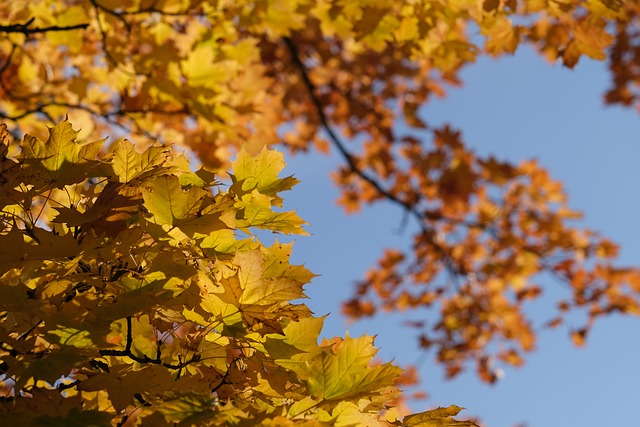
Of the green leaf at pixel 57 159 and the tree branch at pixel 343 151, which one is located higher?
the tree branch at pixel 343 151

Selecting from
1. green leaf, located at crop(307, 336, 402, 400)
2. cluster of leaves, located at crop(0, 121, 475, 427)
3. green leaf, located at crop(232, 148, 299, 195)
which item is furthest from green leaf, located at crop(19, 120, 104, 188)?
green leaf, located at crop(307, 336, 402, 400)

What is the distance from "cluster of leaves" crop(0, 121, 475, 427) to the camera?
104 cm

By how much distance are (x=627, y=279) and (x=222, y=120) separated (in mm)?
6764

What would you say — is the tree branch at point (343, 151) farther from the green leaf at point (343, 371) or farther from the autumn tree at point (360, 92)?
the green leaf at point (343, 371)

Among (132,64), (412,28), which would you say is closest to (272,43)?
(132,64)

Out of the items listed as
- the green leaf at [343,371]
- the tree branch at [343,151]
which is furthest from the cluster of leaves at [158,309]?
the tree branch at [343,151]

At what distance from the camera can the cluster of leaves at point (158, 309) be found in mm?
1045

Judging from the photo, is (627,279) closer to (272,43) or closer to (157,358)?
(272,43)

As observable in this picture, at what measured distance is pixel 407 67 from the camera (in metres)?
8.19

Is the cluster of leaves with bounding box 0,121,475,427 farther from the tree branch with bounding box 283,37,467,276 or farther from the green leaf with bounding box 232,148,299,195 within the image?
the tree branch with bounding box 283,37,467,276

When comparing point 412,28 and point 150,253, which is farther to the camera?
point 412,28

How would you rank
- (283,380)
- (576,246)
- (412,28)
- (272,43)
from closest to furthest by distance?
1. (283,380)
2. (412,28)
3. (272,43)
4. (576,246)

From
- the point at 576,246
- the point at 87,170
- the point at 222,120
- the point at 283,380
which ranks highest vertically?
the point at 576,246

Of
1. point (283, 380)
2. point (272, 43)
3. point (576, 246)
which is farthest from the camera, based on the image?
point (576, 246)
